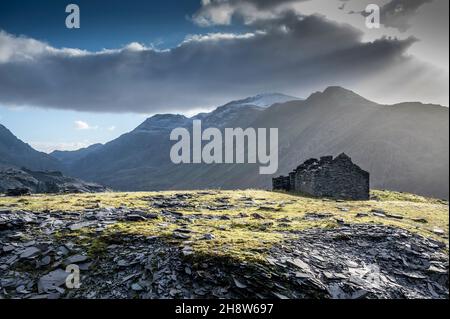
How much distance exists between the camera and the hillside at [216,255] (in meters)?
13.6

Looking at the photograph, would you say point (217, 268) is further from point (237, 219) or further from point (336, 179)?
point (336, 179)

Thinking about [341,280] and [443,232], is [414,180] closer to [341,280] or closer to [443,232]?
[443,232]

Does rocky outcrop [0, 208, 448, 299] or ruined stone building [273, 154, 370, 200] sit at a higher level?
ruined stone building [273, 154, 370, 200]

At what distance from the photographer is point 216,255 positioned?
14.7 meters

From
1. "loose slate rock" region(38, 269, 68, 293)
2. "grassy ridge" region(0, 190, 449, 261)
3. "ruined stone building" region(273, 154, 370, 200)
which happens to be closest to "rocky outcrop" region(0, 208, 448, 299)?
"loose slate rock" region(38, 269, 68, 293)

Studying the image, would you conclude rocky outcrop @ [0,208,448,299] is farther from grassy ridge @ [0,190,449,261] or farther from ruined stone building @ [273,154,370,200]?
ruined stone building @ [273,154,370,200]

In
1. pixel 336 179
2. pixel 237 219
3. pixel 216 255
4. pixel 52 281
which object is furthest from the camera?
pixel 336 179

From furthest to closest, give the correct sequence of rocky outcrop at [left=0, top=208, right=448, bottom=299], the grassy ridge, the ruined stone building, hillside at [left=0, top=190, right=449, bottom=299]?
the ruined stone building, the grassy ridge, hillside at [left=0, top=190, right=449, bottom=299], rocky outcrop at [left=0, top=208, right=448, bottom=299]

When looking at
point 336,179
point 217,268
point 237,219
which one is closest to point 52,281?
point 217,268

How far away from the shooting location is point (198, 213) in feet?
80.1

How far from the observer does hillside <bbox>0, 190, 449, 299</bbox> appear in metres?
13.6

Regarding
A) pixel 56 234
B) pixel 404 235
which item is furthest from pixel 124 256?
pixel 404 235

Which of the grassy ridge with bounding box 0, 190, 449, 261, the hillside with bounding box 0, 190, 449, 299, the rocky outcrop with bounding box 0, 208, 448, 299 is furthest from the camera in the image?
the grassy ridge with bounding box 0, 190, 449, 261
